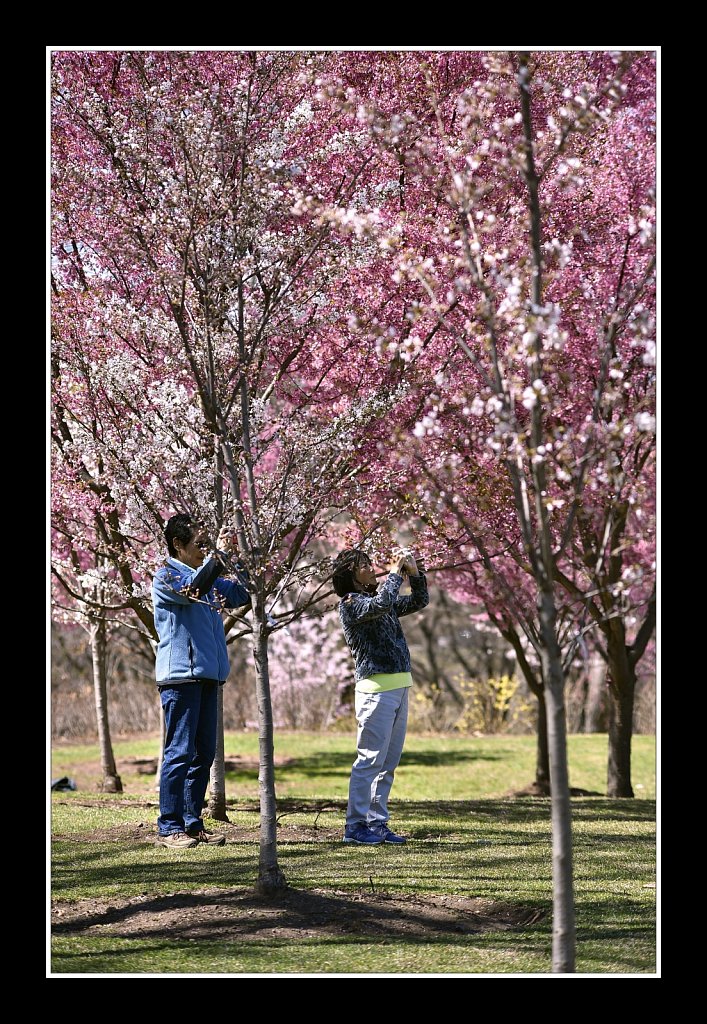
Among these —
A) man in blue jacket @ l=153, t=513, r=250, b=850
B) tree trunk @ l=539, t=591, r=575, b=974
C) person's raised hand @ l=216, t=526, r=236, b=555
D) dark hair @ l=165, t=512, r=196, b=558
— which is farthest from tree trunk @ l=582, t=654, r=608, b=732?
tree trunk @ l=539, t=591, r=575, b=974

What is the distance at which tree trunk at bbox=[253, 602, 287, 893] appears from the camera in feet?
14.3

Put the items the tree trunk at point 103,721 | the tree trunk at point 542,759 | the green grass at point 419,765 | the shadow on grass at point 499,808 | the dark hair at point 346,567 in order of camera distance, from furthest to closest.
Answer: the green grass at point 419,765
the tree trunk at point 542,759
the tree trunk at point 103,721
the shadow on grass at point 499,808
the dark hair at point 346,567

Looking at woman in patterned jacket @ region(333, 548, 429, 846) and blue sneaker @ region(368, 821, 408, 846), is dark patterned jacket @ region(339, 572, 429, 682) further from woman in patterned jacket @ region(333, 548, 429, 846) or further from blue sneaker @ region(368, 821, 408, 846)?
blue sneaker @ region(368, 821, 408, 846)

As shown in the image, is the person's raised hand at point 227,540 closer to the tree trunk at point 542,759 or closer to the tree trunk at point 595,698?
the tree trunk at point 542,759

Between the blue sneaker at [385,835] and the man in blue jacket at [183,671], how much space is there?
2.51ft

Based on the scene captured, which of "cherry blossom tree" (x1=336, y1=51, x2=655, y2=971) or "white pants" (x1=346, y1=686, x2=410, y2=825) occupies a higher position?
"cherry blossom tree" (x1=336, y1=51, x2=655, y2=971)

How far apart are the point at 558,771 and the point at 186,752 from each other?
2.65 m

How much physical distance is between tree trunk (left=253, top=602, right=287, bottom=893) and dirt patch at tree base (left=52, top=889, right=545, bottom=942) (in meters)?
0.07

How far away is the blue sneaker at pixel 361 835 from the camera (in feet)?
18.3

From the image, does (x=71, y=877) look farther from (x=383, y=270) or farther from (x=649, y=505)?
(x=649, y=505)

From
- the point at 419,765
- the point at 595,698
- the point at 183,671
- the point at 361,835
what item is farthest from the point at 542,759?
the point at 595,698

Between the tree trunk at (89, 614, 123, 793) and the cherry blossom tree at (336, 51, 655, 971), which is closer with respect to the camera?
the cherry blossom tree at (336, 51, 655, 971)

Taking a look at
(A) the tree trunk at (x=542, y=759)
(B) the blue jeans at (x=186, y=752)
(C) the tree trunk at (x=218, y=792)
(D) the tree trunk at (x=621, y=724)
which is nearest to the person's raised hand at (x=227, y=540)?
(B) the blue jeans at (x=186, y=752)

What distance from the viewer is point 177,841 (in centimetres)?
548
